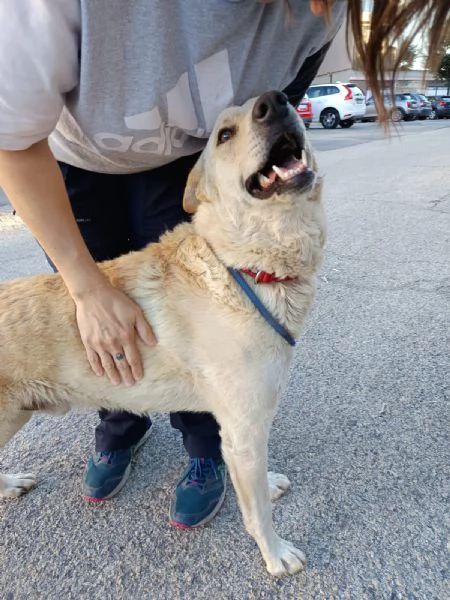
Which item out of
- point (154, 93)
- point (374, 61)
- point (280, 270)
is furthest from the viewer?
point (280, 270)

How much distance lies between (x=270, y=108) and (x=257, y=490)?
1.33 metres

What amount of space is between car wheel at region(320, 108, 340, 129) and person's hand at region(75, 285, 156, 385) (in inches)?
987

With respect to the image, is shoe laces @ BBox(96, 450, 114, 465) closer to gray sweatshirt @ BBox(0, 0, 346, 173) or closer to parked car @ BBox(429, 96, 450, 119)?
gray sweatshirt @ BBox(0, 0, 346, 173)

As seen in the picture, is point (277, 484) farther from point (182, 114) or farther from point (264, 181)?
point (182, 114)

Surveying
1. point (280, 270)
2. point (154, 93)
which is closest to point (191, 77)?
point (154, 93)

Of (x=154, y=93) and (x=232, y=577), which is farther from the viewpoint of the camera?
(x=232, y=577)

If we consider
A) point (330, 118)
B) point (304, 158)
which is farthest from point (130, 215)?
point (330, 118)

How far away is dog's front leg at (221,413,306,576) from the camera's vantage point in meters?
1.77

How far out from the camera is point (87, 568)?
1.92 m

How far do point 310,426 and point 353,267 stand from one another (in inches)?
90.6

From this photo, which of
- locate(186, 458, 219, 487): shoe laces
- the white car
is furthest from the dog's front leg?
the white car

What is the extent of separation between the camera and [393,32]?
128 centimetres

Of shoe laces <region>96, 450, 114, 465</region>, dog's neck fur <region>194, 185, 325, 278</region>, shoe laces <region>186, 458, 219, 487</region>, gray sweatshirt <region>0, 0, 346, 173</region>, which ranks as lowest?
shoe laces <region>186, 458, 219, 487</region>

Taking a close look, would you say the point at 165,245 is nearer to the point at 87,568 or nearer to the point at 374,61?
the point at 374,61
